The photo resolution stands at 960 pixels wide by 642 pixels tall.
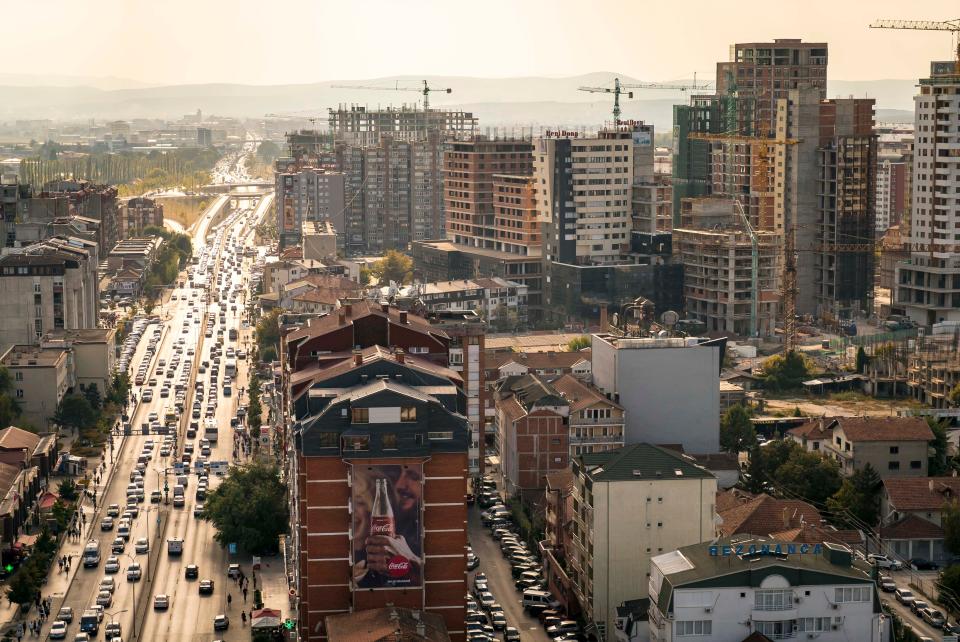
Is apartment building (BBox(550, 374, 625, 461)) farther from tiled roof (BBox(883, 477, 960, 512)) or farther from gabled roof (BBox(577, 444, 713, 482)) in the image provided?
gabled roof (BBox(577, 444, 713, 482))

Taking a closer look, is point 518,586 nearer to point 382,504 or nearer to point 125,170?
point 382,504

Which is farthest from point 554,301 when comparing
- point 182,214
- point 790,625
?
point 182,214

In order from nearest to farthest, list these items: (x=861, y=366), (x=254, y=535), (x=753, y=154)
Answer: (x=254, y=535) → (x=861, y=366) → (x=753, y=154)

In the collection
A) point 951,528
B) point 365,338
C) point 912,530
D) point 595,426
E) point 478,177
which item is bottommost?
point 912,530

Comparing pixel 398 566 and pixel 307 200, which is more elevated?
pixel 307 200

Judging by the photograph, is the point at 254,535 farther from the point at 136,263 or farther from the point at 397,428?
the point at 136,263

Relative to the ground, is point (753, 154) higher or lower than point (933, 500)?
higher

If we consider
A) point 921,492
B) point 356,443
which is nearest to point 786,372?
point 921,492

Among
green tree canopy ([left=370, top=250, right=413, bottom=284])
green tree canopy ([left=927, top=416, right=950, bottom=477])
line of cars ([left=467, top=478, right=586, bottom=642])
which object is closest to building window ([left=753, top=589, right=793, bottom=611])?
line of cars ([left=467, top=478, right=586, bottom=642])
